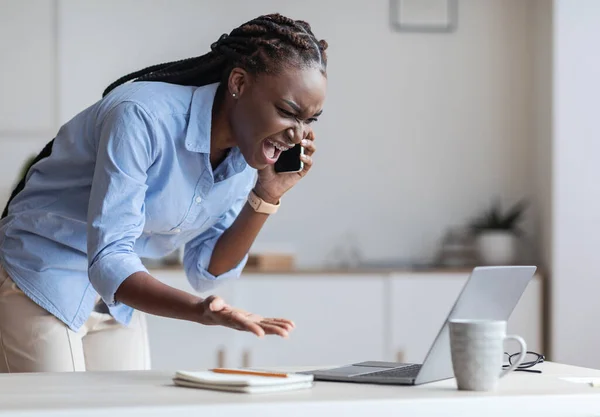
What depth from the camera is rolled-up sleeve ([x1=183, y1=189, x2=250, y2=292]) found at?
231 cm

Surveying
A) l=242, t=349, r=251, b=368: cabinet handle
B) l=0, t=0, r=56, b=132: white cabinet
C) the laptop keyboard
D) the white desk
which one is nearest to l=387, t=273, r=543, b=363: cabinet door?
l=242, t=349, r=251, b=368: cabinet handle

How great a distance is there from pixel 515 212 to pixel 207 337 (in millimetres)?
1670

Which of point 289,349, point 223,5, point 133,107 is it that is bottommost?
point 289,349

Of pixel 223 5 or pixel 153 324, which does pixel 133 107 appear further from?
pixel 223 5

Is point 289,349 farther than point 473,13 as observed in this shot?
No

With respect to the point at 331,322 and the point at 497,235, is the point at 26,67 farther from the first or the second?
the point at 497,235

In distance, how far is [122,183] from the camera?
67.3 inches

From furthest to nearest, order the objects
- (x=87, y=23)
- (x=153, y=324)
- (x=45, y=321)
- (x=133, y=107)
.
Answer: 1. (x=87, y=23)
2. (x=153, y=324)
3. (x=45, y=321)
4. (x=133, y=107)

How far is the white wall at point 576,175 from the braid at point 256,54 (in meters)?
2.70

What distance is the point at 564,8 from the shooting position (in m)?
4.38

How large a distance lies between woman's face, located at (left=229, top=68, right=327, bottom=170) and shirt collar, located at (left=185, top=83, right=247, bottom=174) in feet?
0.17

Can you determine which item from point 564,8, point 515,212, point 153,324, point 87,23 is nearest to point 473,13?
point 564,8

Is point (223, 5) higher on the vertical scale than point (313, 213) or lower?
higher

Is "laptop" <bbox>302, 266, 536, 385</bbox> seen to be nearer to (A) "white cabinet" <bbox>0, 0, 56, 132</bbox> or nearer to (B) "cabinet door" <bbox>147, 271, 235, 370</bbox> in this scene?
(B) "cabinet door" <bbox>147, 271, 235, 370</bbox>
